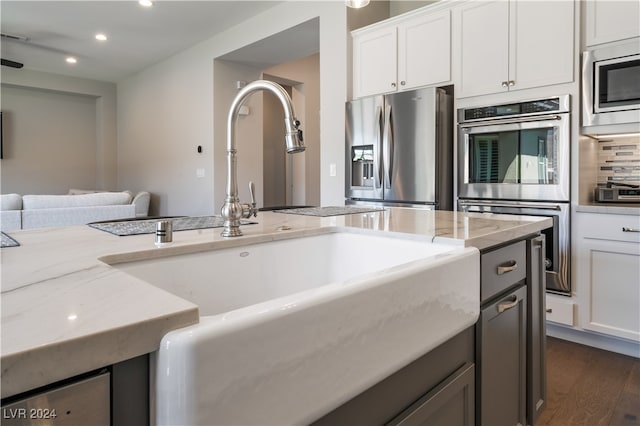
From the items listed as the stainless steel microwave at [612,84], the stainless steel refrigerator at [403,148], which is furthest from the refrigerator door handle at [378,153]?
the stainless steel microwave at [612,84]

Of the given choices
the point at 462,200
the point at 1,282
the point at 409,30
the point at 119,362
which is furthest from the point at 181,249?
the point at 409,30

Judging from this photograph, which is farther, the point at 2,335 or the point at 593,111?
the point at 593,111

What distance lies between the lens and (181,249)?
3.20 feet

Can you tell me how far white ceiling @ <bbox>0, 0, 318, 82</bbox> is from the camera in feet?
13.3

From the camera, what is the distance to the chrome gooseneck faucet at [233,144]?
42.7 inches

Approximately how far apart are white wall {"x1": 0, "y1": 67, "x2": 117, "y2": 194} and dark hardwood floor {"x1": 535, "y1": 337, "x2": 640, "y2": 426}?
23.3ft

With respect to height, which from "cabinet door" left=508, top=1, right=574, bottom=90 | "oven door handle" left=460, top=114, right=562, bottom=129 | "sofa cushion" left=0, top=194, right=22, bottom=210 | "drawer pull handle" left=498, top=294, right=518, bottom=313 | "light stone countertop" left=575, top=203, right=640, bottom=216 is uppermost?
"cabinet door" left=508, top=1, right=574, bottom=90

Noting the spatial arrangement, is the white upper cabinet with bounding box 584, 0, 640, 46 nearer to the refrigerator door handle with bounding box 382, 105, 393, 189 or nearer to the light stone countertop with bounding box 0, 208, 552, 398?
the refrigerator door handle with bounding box 382, 105, 393, 189

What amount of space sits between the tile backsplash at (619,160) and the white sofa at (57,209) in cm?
436

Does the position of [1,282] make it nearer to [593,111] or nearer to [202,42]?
[593,111]

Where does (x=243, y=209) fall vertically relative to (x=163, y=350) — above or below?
above

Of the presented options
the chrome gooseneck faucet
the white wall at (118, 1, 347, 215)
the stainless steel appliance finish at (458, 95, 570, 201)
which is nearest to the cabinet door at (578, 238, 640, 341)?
the stainless steel appliance finish at (458, 95, 570, 201)

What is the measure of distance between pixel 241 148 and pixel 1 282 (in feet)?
15.0

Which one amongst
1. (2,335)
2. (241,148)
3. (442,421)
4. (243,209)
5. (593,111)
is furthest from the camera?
(241,148)
